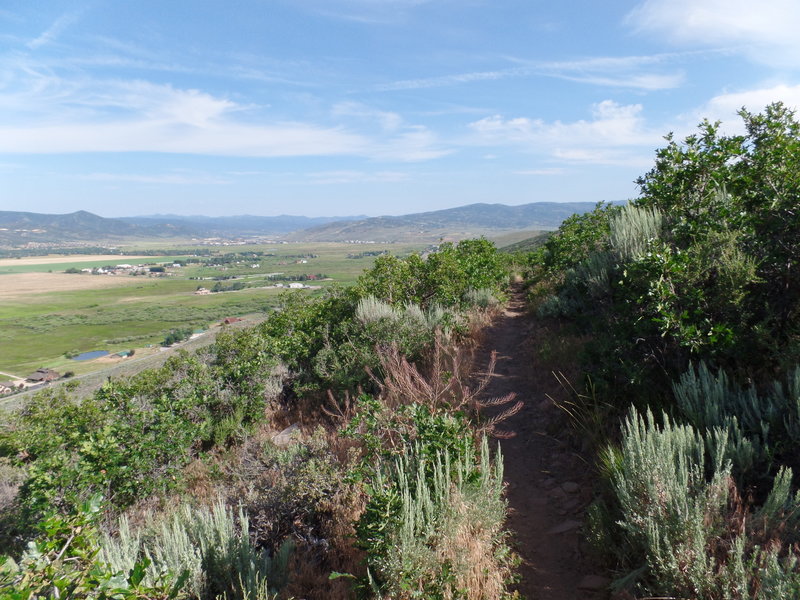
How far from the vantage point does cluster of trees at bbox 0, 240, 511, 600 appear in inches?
109

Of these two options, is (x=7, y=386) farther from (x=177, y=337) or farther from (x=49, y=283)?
(x=49, y=283)

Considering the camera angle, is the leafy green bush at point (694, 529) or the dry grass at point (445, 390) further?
the dry grass at point (445, 390)

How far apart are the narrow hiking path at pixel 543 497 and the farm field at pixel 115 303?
1925cm

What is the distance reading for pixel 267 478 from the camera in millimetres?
4617

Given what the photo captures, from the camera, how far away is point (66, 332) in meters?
75.4

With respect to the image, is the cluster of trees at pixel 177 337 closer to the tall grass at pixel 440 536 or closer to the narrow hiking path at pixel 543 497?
the narrow hiking path at pixel 543 497

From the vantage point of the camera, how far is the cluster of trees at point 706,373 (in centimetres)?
265

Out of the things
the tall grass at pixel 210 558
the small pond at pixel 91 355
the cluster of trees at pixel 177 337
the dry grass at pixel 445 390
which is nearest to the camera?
the tall grass at pixel 210 558

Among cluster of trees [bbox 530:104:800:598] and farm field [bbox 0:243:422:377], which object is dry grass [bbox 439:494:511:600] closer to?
cluster of trees [bbox 530:104:800:598]

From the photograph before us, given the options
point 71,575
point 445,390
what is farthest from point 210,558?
point 445,390

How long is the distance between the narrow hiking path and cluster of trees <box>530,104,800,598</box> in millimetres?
369

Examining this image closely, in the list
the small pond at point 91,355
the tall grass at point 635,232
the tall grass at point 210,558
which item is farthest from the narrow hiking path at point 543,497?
the small pond at point 91,355

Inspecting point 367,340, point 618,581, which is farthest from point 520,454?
point 367,340

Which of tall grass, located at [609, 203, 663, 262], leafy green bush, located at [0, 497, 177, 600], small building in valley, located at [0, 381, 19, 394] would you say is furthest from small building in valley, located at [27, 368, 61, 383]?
tall grass, located at [609, 203, 663, 262]
